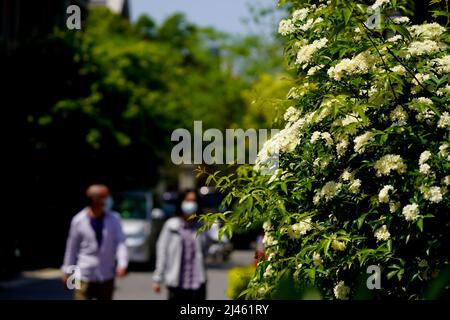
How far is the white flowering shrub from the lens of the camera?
4508 mm

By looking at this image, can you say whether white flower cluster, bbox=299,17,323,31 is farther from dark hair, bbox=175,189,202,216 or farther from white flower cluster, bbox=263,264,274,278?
dark hair, bbox=175,189,202,216

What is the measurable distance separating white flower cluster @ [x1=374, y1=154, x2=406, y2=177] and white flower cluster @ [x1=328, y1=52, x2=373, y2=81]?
0.49 m

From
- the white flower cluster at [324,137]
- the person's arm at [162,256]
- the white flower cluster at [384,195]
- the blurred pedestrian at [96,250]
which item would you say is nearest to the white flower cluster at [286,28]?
the white flower cluster at [324,137]

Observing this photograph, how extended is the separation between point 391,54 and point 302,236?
1.03 metres

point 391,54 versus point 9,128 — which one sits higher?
point 9,128

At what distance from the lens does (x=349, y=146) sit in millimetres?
4922

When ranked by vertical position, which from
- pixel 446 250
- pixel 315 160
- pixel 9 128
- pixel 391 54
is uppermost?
pixel 9 128

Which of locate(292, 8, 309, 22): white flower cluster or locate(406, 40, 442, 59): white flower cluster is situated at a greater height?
locate(292, 8, 309, 22): white flower cluster

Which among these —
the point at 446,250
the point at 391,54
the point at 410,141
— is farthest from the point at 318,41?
the point at 446,250

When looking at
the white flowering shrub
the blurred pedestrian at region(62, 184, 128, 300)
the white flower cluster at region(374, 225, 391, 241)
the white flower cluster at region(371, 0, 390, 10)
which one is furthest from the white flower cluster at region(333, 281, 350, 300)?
the blurred pedestrian at region(62, 184, 128, 300)

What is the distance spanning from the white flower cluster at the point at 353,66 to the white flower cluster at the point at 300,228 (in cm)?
74

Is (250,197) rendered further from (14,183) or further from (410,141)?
(14,183)

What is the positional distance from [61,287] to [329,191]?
53.6 feet

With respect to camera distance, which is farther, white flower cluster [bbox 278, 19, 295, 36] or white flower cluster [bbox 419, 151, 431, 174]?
white flower cluster [bbox 278, 19, 295, 36]
